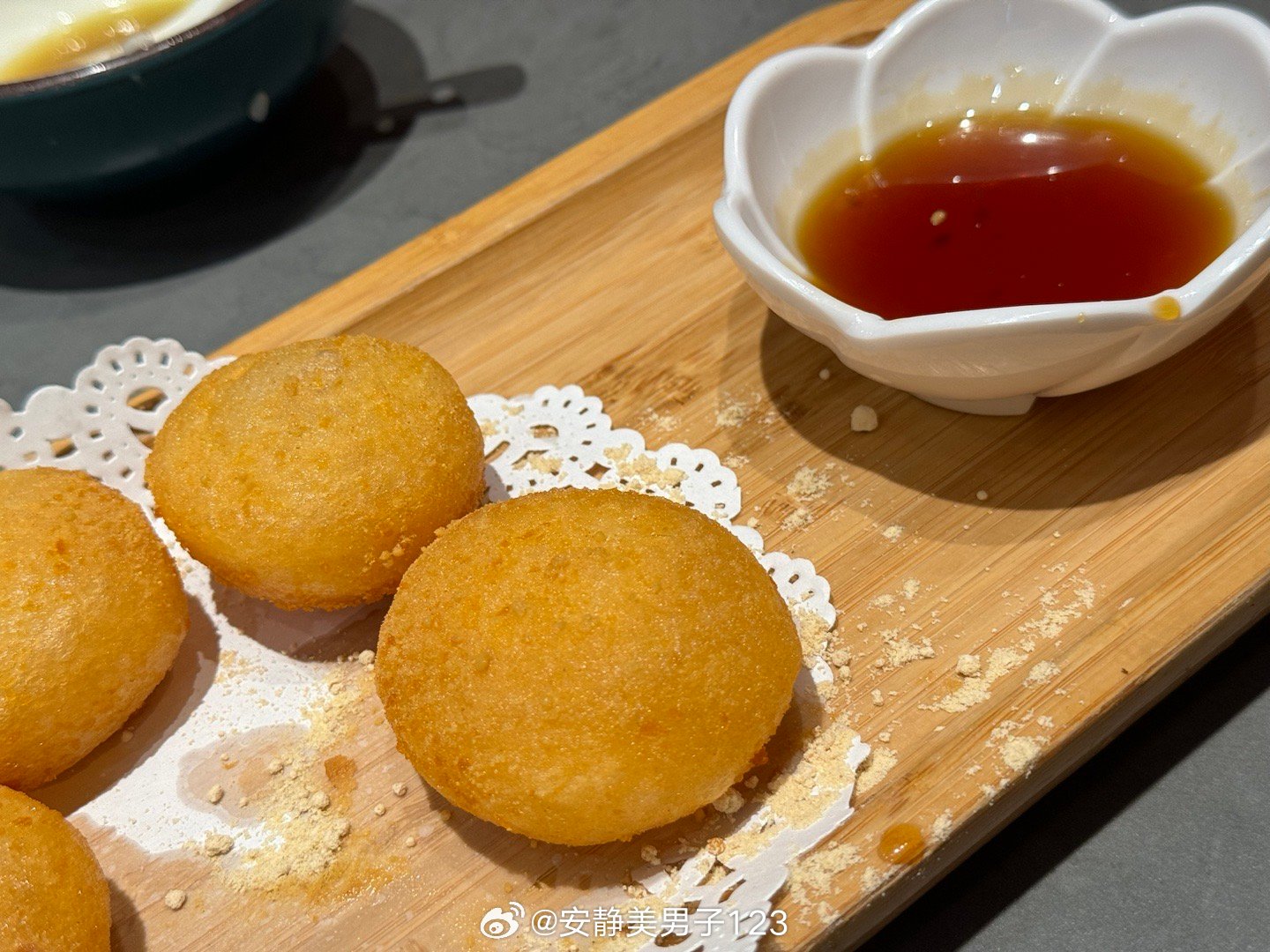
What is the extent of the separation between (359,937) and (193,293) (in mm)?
2099

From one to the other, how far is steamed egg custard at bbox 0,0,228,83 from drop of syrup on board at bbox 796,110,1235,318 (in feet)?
6.46

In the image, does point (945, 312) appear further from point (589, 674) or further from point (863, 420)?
point (589, 674)

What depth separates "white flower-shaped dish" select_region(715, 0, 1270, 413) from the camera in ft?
5.47

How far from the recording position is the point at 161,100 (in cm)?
262

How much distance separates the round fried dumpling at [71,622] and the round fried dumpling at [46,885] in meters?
0.12

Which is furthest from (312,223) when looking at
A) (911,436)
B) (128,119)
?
(911,436)

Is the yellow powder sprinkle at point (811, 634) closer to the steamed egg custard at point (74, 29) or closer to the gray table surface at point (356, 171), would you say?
the gray table surface at point (356, 171)

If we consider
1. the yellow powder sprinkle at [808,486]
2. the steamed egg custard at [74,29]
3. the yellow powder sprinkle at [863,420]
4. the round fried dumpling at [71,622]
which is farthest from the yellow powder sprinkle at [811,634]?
the steamed egg custard at [74,29]

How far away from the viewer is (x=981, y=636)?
1.72 meters

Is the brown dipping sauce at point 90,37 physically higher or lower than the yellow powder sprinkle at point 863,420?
higher

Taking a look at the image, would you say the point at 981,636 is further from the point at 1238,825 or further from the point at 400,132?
the point at 400,132

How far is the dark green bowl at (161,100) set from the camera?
2.49m

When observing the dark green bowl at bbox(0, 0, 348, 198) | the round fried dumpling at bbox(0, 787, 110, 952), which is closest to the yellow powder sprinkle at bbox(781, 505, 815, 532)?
the round fried dumpling at bbox(0, 787, 110, 952)

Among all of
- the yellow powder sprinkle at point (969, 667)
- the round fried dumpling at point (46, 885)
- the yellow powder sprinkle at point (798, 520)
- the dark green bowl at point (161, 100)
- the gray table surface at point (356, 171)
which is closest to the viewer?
the round fried dumpling at point (46, 885)
